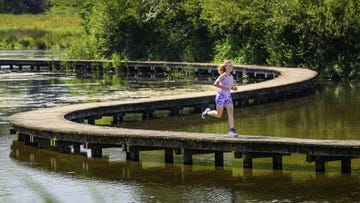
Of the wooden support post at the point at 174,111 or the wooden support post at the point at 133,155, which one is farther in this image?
the wooden support post at the point at 174,111

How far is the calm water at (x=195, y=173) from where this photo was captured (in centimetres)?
1795

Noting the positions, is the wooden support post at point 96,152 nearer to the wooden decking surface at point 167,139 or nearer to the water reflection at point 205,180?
the water reflection at point 205,180

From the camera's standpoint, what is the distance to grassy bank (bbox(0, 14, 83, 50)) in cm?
8162

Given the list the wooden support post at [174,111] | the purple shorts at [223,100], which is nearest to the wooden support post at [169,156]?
the purple shorts at [223,100]

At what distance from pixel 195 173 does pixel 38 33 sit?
66.3 metres

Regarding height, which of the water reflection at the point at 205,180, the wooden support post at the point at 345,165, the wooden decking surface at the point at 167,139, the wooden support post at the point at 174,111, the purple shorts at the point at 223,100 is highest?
the purple shorts at the point at 223,100

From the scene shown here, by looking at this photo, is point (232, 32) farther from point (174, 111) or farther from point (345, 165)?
point (345, 165)

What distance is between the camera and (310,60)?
4588 centimetres

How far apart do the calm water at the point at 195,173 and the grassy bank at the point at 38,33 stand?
45772 millimetres

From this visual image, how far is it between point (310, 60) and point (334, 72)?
156 centimetres

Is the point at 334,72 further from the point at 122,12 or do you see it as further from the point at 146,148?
the point at 146,148

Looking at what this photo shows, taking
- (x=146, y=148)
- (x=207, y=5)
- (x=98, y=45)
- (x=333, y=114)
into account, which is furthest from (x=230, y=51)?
(x=146, y=148)

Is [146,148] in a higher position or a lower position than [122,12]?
lower

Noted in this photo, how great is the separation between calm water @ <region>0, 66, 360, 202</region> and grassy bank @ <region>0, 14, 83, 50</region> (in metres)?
45.8
